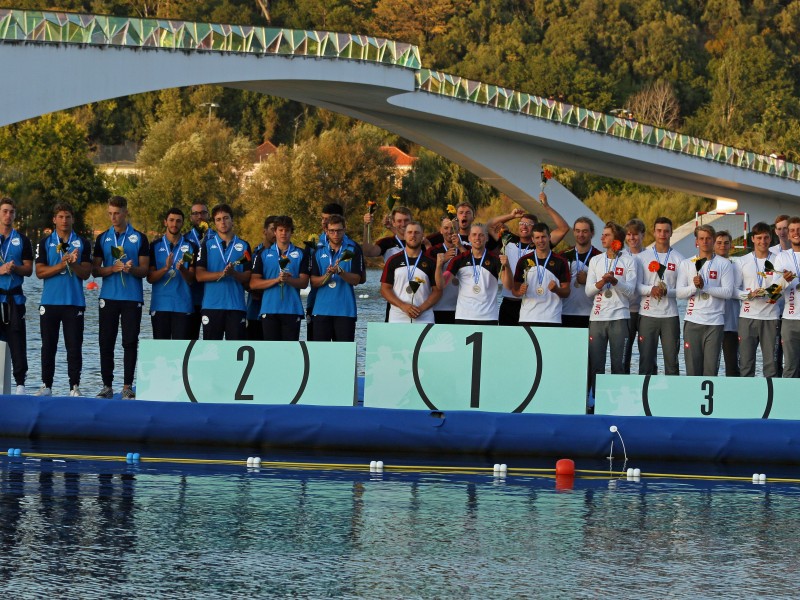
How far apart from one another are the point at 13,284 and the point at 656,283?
6155mm

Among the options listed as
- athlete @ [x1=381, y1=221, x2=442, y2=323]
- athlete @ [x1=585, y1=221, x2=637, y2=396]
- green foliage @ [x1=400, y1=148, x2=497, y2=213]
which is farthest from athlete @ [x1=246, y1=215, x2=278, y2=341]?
green foliage @ [x1=400, y1=148, x2=497, y2=213]

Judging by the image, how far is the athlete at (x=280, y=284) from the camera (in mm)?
13914

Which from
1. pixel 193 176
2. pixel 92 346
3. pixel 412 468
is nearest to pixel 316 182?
pixel 193 176

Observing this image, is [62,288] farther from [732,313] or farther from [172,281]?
[732,313]

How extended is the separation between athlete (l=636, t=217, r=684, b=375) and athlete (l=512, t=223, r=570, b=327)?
88 centimetres

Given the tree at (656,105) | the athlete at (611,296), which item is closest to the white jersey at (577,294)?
the athlete at (611,296)

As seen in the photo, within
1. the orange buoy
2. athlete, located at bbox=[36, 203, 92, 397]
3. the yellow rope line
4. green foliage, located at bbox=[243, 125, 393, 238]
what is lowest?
the yellow rope line

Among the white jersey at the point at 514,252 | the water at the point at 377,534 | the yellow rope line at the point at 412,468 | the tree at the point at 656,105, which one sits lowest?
the water at the point at 377,534

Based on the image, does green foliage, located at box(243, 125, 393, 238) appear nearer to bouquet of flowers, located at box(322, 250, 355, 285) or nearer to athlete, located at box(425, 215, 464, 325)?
athlete, located at box(425, 215, 464, 325)

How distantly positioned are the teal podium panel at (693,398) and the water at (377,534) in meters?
1.30

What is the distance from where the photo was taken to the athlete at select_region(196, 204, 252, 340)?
14.0 metres

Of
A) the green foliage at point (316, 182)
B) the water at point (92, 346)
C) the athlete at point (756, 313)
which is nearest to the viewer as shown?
the athlete at point (756, 313)

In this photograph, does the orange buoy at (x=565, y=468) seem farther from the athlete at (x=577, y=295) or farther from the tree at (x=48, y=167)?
the tree at (x=48, y=167)

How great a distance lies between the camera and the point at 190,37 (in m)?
39.6
